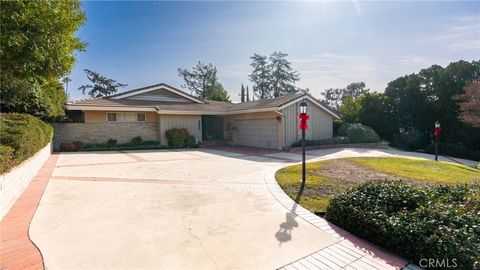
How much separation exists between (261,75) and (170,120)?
30957 millimetres

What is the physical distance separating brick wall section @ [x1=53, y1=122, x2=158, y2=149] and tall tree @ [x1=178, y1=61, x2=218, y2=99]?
27464 mm

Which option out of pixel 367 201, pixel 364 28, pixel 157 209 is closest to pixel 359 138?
pixel 364 28

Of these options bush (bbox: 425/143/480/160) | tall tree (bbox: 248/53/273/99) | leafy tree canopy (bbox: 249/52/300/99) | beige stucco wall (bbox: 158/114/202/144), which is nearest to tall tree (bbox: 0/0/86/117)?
beige stucco wall (bbox: 158/114/202/144)

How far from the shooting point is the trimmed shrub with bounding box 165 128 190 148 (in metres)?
17.4

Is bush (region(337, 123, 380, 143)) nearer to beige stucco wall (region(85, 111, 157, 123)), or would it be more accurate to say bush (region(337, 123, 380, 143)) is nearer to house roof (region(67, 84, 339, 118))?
house roof (region(67, 84, 339, 118))

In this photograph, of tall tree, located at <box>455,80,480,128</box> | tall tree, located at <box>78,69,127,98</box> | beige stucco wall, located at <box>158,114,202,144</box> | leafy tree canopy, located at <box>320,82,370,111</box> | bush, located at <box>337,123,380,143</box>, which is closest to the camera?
tall tree, located at <box>455,80,480,128</box>

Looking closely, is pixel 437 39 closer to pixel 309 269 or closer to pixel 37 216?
pixel 309 269

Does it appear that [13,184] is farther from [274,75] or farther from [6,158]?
[274,75]

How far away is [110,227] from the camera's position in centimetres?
411

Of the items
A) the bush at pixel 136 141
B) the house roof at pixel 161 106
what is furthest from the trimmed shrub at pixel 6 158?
the bush at pixel 136 141

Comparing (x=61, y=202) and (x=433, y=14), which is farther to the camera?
(x=433, y=14)

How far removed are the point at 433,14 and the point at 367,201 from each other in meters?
8.69

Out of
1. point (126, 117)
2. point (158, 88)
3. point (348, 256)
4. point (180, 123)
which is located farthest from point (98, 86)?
point (348, 256)

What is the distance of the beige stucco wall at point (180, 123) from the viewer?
17828 millimetres
